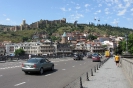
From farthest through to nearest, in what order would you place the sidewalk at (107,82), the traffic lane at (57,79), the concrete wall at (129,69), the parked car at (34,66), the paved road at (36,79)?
the parked car at (34,66)
the traffic lane at (57,79)
the paved road at (36,79)
the sidewalk at (107,82)
the concrete wall at (129,69)

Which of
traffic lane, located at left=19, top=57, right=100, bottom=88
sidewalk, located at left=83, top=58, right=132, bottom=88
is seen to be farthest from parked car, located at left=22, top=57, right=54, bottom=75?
sidewalk, located at left=83, top=58, right=132, bottom=88

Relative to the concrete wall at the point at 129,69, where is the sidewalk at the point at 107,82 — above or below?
below

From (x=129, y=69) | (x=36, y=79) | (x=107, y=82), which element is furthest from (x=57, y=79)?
(x=129, y=69)

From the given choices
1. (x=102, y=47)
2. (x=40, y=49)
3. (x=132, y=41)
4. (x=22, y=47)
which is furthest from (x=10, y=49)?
(x=132, y=41)

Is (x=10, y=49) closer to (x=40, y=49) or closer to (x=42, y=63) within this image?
(x=40, y=49)

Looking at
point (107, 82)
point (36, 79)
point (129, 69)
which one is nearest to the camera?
point (129, 69)

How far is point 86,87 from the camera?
1170 cm

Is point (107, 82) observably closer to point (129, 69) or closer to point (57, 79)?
point (129, 69)

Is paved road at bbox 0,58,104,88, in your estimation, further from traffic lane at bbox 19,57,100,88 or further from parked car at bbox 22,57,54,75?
parked car at bbox 22,57,54,75

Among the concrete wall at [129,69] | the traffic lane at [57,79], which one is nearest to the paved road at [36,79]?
the traffic lane at [57,79]

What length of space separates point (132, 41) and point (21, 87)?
78402 millimetres

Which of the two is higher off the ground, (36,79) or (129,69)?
(129,69)

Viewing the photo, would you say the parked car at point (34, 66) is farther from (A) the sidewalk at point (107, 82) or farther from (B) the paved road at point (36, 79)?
(A) the sidewalk at point (107, 82)

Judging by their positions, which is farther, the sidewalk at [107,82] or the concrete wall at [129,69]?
the sidewalk at [107,82]
